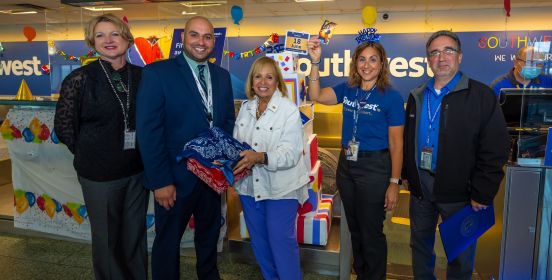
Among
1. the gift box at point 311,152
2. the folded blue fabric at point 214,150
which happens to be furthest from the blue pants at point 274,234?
the gift box at point 311,152

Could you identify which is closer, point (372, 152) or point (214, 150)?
point (214, 150)

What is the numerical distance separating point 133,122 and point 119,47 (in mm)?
378

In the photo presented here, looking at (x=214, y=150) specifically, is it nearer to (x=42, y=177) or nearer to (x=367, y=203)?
(x=367, y=203)

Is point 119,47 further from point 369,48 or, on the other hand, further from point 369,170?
point 369,170

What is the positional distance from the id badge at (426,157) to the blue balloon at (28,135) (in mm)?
3088

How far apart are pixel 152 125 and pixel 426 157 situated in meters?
1.41

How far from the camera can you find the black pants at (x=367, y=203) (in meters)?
2.14

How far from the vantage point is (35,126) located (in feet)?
10.8

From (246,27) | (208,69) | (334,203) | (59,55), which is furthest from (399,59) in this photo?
(208,69)

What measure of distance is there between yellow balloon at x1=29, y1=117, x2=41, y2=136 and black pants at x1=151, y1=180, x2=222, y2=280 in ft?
6.00

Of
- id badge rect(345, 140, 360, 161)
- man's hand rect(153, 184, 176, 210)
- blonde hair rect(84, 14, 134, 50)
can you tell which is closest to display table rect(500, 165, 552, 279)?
id badge rect(345, 140, 360, 161)

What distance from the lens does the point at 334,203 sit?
3.43 m

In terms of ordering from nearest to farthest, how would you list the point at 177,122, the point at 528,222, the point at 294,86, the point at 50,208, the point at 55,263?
the point at 177,122
the point at 528,222
the point at 294,86
the point at 55,263
the point at 50,208

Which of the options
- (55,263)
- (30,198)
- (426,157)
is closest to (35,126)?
(30,198)
